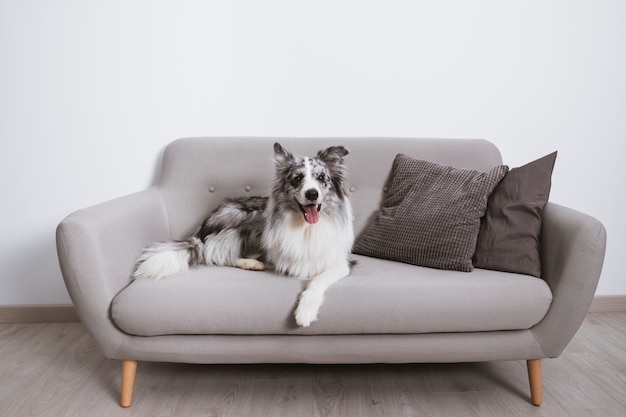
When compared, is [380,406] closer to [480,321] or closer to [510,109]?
[480,321]

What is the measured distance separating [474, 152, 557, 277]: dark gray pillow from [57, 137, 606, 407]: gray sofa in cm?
7

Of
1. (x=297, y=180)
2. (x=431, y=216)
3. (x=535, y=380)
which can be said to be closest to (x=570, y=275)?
(x=535, y=380)

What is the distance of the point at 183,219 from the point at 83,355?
85 centimetres

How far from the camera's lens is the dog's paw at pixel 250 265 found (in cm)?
199

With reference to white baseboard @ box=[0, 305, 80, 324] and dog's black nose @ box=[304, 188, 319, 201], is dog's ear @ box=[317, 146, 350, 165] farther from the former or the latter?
white baseboard @ box=[0, 305, 80, 324]

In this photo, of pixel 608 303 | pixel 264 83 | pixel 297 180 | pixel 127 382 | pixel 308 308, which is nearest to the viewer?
pixel 308 308

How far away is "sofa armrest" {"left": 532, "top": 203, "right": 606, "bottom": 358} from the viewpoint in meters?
1.66

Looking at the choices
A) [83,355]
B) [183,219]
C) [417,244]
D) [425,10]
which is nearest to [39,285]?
[83,355]

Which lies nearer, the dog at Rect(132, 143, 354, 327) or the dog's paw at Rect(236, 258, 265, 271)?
the dog at Rect(132, 143, 354, 327)

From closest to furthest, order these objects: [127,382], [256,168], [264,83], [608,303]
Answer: [127,382] → [256,168] → [264,83] → [608,303]

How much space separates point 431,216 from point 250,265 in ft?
2.83

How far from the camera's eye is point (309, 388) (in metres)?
1.93

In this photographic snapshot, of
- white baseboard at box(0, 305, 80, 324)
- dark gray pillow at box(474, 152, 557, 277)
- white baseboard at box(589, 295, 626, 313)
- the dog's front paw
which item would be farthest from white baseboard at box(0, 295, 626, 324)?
white baseboard at box(589, 295, 626, 313)

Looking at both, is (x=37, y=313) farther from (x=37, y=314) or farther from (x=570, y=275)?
(x=570, y=275)
